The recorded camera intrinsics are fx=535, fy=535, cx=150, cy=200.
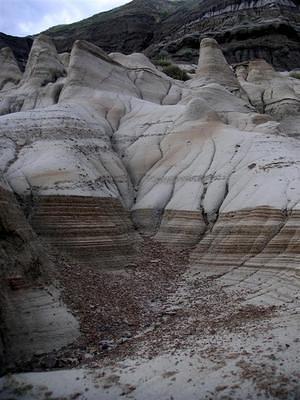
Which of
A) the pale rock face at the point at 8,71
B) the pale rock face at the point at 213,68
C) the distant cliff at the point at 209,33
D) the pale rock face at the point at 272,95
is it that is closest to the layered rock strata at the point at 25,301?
the pale rock face at the point at 272,95

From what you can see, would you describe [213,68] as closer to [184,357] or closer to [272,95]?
[272,95]

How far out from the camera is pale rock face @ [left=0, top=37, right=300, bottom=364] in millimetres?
11609

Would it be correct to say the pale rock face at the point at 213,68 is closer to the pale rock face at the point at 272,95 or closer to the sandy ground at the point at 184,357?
the pale rock face at the point at 272,95

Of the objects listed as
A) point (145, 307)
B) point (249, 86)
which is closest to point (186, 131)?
point (145, 307)

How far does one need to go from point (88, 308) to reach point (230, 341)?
2.77 meters

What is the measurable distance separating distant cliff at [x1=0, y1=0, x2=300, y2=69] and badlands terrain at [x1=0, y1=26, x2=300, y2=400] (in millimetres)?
36646

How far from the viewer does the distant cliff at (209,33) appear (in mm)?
54250

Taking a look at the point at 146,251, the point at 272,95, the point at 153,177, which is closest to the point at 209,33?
the point at 272,95

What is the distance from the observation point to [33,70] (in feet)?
78.6

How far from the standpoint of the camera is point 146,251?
12.7 meters

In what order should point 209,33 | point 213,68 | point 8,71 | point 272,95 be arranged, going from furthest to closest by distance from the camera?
point 209,33, point 8,71, point 213,68, point 272,95

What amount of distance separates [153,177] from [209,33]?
4502 cm

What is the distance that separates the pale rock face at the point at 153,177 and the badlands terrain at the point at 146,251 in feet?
0.13

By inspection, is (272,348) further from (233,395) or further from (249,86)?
(249,86)
